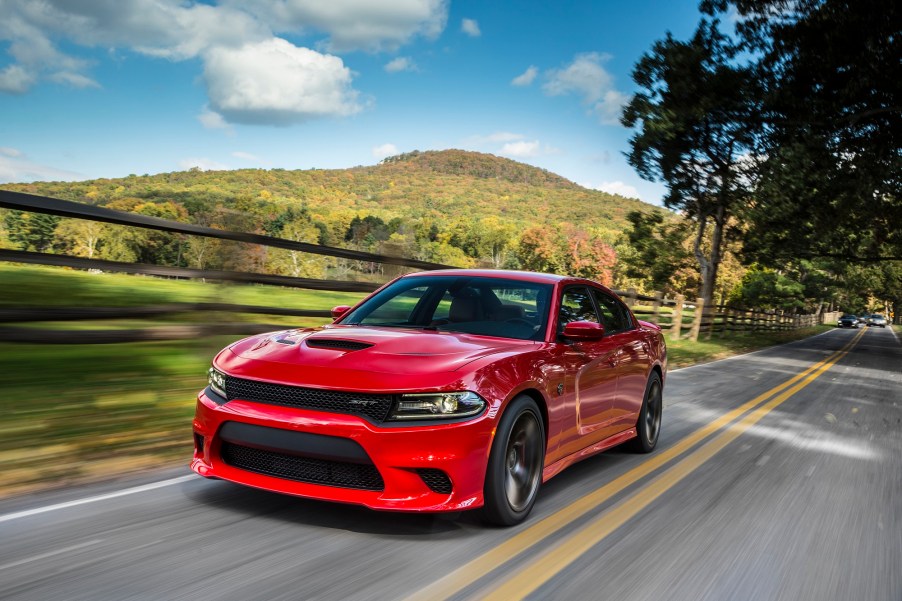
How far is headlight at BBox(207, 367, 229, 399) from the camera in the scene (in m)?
4.04

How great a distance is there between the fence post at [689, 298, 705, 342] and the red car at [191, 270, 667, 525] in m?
20.5

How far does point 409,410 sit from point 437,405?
0.14 metres

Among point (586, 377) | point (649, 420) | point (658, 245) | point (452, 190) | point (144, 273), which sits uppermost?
point (452, 190)

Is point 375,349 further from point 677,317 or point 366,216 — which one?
point 366,216

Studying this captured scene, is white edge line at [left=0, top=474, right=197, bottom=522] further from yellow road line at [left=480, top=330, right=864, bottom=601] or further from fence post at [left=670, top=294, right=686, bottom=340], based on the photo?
fence post at [left=670, top=294, right=686, bottom=340]

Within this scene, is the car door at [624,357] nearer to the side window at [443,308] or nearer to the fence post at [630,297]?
the side window at [443,308]

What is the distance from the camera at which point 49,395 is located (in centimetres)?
681

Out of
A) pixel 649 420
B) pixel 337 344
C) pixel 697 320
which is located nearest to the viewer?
pixel 337 344

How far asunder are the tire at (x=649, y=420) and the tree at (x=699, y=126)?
60.4ft

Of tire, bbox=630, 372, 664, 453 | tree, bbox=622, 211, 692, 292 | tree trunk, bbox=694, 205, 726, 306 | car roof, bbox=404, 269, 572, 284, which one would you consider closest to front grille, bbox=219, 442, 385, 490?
car roof, bbox=404, 269, 572, 284

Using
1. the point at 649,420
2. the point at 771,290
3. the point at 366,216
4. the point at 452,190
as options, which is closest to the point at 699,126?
the point at 649,420

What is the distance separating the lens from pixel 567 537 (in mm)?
4020

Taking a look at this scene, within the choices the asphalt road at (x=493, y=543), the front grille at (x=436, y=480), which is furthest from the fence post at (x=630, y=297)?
the front grille at (x=436, y=480)

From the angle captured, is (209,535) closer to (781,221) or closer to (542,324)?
(542,324)
